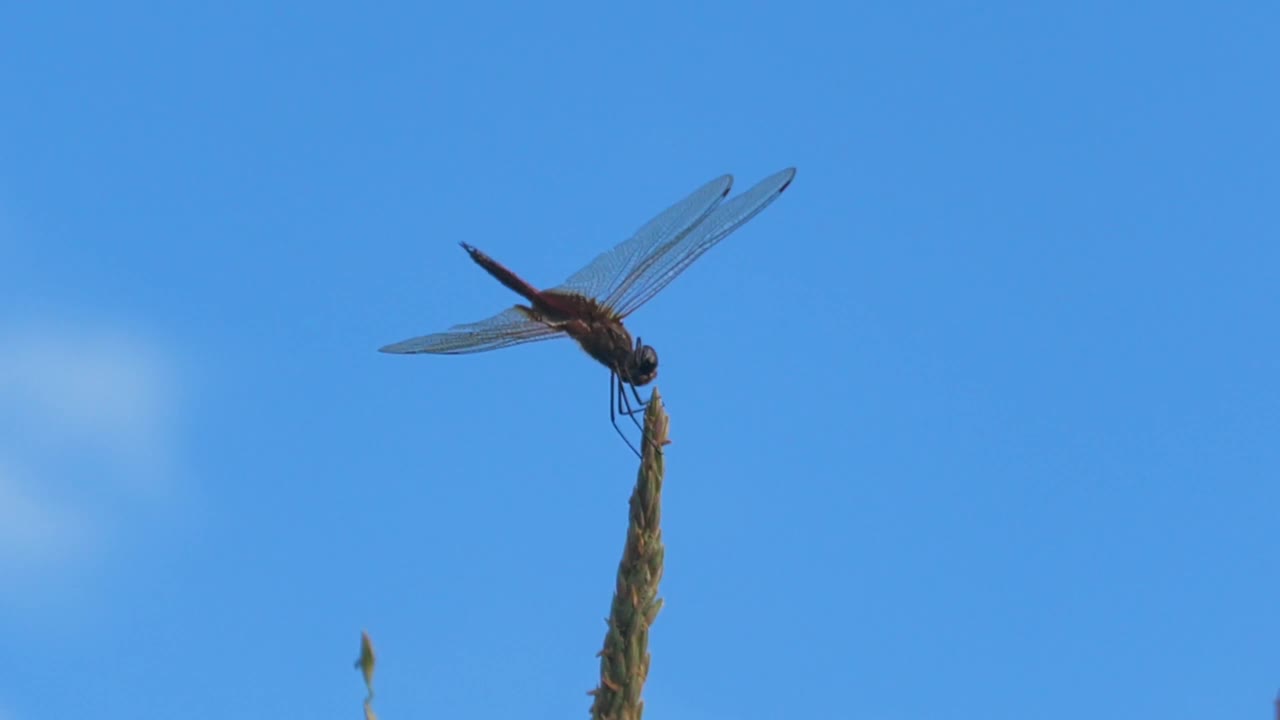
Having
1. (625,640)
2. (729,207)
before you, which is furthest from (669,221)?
(625,640)

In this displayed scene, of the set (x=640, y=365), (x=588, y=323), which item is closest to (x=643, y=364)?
(x=640, y=365)

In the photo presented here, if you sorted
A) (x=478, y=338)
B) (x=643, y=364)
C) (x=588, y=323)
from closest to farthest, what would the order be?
(x=643, y=364) < (x=588, y=323) < (x=478, y=338)

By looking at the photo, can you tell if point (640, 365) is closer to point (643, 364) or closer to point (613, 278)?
point (643, 364)

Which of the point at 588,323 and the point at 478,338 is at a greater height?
the point at 478,338

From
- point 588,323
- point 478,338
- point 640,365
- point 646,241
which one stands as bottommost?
point 640,365

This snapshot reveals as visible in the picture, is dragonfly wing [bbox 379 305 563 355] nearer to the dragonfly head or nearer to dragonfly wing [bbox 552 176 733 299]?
dragonfly wing [bbox 552 176 733 299]

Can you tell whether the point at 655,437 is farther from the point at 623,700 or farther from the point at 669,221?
the point at 669,221

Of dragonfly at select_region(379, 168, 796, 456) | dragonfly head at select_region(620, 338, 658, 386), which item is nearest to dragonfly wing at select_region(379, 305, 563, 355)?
dragonfly at select_region(379, 168, 796, 456)

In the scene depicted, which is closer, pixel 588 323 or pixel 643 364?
pixel 643 364
